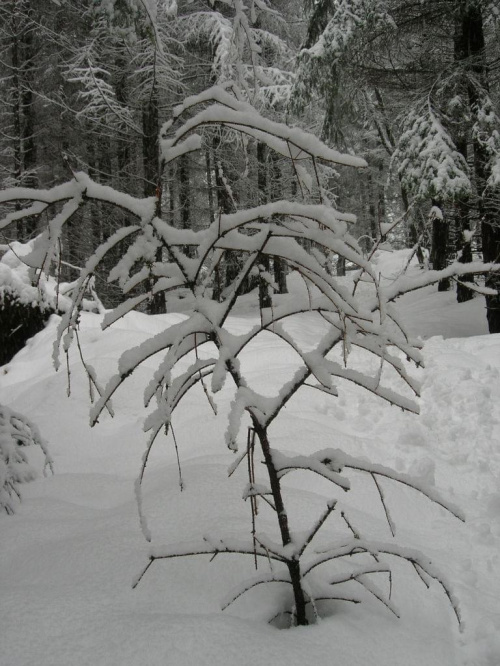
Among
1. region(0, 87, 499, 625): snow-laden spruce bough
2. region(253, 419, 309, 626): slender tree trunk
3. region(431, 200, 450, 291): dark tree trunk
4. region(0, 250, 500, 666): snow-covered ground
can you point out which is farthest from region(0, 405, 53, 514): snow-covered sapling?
region(431, 200, 450, 291): dark tree trunk

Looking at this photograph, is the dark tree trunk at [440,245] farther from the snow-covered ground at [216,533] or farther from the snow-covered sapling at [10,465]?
the snow-covered sapling at [10,465]

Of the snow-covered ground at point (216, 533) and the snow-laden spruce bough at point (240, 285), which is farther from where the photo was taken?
the snow-covered ground at point (216, 533)

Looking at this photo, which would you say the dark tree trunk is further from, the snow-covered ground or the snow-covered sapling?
the snow-covered sapling

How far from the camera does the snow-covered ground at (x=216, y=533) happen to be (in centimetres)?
112

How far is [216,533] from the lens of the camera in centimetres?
167

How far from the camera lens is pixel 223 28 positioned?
7.91 meters

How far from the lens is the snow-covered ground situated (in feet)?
3.69

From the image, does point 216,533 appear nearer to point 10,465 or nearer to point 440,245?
point 10,465

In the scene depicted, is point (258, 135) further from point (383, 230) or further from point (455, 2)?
point (455, 2)

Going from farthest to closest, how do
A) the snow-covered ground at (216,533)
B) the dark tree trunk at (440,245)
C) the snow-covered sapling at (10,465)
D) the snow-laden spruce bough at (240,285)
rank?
1. the dark tree trunk at (440,245)
2. the snow-covered sapling at (10,465)
3. the snow-covered ground at (216,533)
4. the snow-laden spruce bough at (240,285)

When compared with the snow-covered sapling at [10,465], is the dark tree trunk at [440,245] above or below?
above

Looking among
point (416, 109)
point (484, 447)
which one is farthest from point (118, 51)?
point (484, 447)

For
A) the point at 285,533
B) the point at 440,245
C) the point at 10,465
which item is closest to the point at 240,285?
the point at 285,533

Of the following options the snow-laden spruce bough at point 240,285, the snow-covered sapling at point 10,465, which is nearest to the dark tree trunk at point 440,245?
the snow-covered sapling at point 10,465
